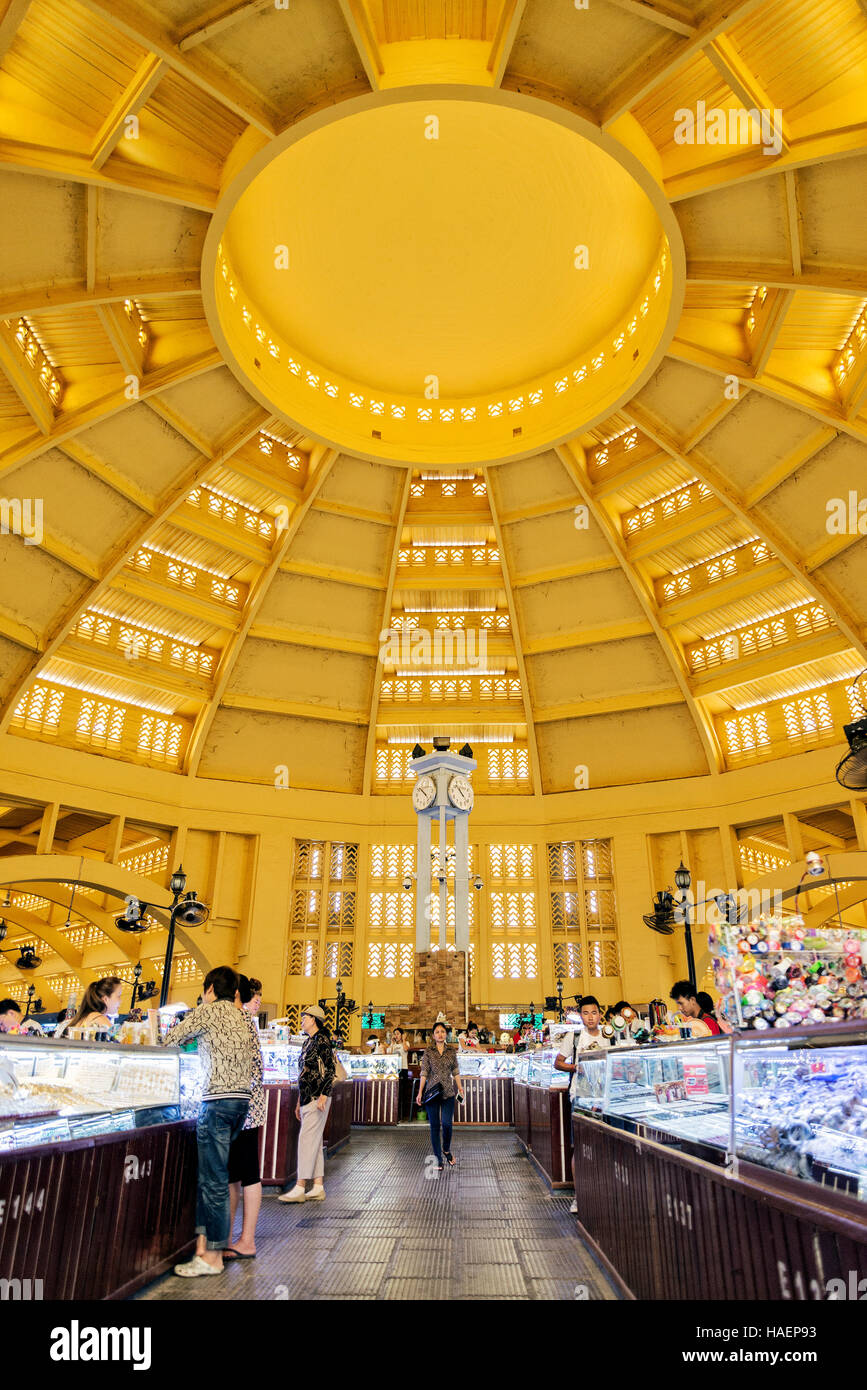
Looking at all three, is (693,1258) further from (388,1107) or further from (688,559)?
(688,559)

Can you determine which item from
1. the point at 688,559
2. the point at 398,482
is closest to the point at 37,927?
the point at 398,482

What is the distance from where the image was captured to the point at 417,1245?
5.35m

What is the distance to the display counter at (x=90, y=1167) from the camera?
130 inches

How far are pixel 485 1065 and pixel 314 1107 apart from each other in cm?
839

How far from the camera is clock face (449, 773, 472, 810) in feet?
64.3

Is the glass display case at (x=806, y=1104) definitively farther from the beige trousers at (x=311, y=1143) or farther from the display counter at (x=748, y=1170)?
the beige trousers at (x=311, y=1143)

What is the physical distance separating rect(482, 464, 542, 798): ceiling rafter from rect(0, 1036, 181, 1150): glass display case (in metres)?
16.7

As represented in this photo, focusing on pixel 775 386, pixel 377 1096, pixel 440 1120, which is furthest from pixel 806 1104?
pixel 775 386

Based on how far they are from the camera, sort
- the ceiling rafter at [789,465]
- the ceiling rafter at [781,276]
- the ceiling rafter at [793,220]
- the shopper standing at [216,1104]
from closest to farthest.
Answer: the shopper standing at [216,1104] < the ceiling rafter at [793,220] < the ceiling rafter at [781,276] < the ceiling rafter at [789,465]

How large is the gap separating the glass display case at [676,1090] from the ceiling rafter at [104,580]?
15975 mm

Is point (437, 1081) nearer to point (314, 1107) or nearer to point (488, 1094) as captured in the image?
point (314, 1107)

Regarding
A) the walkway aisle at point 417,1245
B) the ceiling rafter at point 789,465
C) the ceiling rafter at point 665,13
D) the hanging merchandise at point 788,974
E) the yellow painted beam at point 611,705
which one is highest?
the ceiling rafter at point 789,465

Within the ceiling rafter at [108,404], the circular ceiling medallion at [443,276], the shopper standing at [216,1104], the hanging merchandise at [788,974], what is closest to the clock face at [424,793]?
the circular ceiling medallion at [443,276]

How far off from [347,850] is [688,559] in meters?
12.5
